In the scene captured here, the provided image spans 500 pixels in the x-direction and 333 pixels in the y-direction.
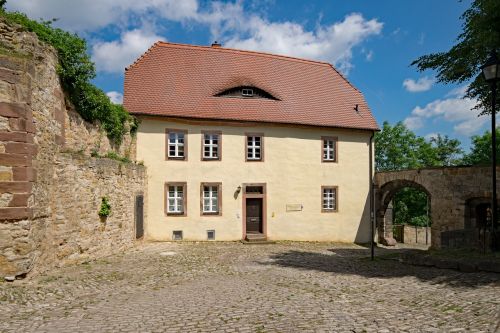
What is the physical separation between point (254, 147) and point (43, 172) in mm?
10139

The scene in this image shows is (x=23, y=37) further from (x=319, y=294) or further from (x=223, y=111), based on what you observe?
(x=223, y=111)

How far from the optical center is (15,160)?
26.0 ft

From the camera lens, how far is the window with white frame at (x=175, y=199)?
16.5 metres

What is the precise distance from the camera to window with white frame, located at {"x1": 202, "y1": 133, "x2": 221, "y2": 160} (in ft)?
55.4

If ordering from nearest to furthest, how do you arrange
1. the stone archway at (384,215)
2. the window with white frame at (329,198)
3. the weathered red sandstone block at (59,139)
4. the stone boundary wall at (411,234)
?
the weathered red sandstone block at (59,139) < the window with white frame at (329,198) < the stone archway at (384,215) < the stone boundary wall at (411,234)

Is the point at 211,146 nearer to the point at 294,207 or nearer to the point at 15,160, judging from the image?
the point at 294,207

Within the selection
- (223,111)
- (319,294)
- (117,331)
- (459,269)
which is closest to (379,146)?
(223,111)

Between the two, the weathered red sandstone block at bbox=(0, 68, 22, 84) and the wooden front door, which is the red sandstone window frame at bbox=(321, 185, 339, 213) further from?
the weathered red sandstone block at bbox=(0, 68, 22, 84)

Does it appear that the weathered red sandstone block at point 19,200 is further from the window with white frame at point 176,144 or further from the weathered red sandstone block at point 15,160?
the window with white frame at point 176,144

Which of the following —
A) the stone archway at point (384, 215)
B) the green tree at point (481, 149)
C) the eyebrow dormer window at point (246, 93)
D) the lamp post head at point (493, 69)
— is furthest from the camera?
the green tree at point (481, 149)

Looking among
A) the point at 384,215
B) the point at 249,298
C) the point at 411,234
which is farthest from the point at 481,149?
the point at 249,298

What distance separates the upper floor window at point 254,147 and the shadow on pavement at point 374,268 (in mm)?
5061

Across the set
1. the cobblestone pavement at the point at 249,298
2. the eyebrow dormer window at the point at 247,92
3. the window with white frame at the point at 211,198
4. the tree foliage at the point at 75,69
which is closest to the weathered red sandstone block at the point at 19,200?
the cobblestone pavement at the point at 249,298

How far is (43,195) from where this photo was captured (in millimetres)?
8758
